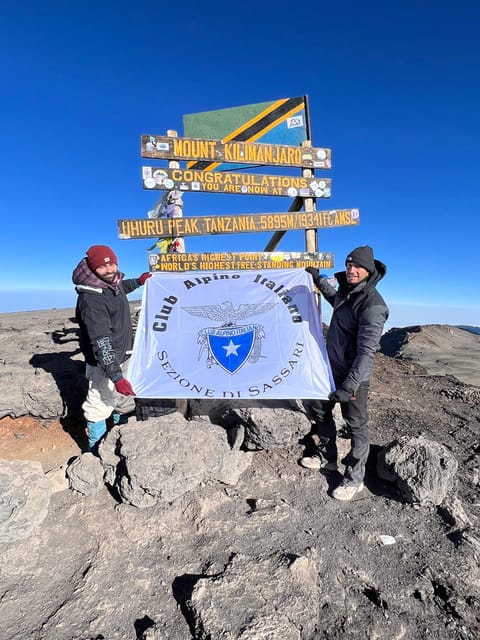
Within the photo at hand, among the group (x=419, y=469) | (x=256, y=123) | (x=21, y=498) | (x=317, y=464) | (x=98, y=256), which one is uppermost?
(x=256, y=123)

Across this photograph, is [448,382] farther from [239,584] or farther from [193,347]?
[239,584]

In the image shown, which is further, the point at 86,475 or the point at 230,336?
the point at 230,336

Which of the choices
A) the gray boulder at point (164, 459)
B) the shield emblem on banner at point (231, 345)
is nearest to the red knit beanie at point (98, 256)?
the shield emblem on banner at point (231, 345)

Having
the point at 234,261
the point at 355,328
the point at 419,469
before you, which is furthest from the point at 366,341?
the point at 234,261

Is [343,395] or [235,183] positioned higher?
[235,183]

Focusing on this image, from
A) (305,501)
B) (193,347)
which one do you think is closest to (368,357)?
(305,501)

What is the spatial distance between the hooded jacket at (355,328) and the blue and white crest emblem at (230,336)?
980mm

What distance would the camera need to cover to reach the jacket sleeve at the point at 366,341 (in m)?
3.84

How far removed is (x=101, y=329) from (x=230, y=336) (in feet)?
5.28

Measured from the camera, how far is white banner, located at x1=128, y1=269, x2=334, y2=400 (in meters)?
4.38

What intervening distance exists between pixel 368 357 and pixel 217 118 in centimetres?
523

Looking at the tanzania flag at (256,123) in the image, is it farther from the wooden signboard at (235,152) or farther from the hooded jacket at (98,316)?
the hooded jacket at (98,316)

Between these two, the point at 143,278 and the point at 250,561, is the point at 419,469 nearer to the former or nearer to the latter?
the point at 250,561

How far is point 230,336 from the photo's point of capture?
15.5 ft
